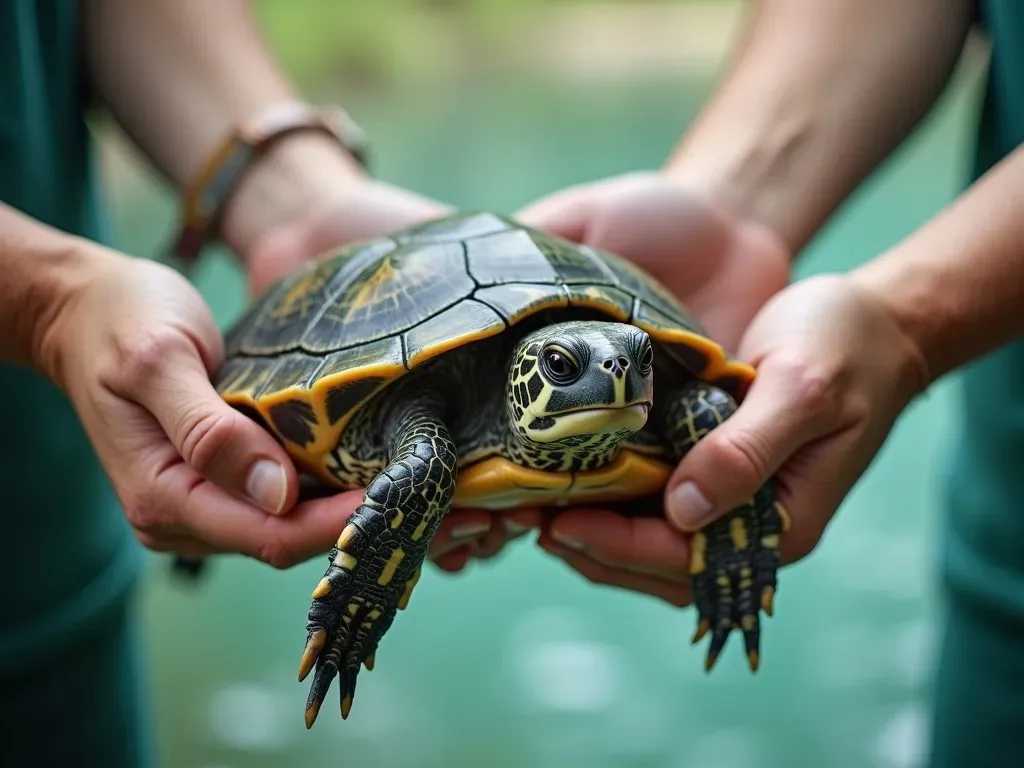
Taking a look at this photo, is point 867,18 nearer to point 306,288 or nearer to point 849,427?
point 849,427

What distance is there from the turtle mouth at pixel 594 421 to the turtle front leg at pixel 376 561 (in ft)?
0.35

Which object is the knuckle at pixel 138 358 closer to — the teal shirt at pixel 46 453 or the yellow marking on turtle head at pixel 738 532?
the teal shirt at pixel 46 453

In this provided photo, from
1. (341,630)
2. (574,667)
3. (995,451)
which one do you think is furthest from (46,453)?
(574,667)

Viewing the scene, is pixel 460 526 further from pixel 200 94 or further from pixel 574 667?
pixel 574 667

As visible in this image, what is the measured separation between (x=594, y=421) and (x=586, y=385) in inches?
1.4

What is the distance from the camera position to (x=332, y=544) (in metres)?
0.99

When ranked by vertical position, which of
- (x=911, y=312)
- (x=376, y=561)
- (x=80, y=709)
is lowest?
(x=80, y=709)

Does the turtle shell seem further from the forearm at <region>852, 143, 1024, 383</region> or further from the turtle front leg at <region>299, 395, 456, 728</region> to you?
the forearm at <region>852, 143, 1024, 383</region>

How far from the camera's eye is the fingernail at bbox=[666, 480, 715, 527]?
981 mm

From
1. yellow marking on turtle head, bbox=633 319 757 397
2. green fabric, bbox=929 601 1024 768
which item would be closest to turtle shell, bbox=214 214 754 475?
yellow marking on turtle head, bbox=633 319 757 397

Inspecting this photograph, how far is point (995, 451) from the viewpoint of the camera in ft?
4.23

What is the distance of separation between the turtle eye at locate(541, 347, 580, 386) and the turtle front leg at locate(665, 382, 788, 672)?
0.20m

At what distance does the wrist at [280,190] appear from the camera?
4.91ft

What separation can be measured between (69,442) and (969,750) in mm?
1314
